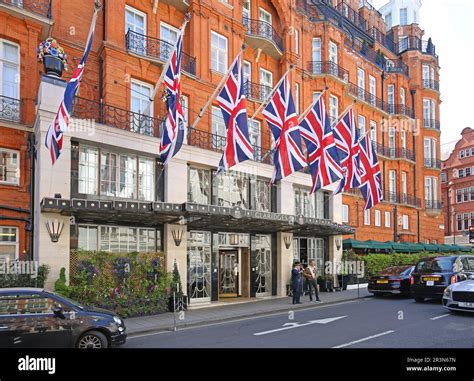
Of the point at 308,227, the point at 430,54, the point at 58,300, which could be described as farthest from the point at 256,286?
the point at 430,54

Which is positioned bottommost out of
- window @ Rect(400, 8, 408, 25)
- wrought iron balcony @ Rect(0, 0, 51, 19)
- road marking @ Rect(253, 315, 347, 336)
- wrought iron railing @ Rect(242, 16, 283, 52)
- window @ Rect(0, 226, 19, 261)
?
road marking @ Rect(253, 315, 347, 336)

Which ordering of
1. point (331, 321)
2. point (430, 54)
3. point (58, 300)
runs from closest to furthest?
1. point (58, 300)
2. point (331, 321)
3. point (430, 54)

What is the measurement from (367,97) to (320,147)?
66.1 feet

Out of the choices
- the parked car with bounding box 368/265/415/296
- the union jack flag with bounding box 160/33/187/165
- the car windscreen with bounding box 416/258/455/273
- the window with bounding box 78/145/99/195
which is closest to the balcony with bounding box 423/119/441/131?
the parked car with bounding box 368/265/415/296

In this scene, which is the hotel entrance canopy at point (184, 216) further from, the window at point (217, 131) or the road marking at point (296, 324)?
the road marking at point (296, 324)

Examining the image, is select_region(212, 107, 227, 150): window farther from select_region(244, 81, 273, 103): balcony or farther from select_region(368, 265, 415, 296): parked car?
select_region(368, 265, 415, 296): parked car

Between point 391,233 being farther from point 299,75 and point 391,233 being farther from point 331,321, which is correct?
point 331,321

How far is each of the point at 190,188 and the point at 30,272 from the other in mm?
7711

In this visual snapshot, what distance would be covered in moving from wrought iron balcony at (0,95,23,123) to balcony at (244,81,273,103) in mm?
11845

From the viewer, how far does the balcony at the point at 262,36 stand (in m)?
24.3

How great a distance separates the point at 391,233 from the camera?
3759 centimetres

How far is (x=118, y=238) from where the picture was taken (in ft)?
53.6

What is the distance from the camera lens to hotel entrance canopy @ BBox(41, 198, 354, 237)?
43.7 feet

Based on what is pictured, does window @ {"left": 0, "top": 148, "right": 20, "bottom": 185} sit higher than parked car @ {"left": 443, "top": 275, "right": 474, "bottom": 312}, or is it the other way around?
window @ {"left": 0, "top": 148, "right": 20, "bottom": 185}
